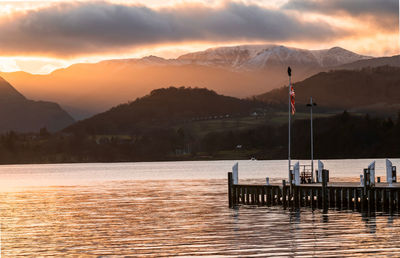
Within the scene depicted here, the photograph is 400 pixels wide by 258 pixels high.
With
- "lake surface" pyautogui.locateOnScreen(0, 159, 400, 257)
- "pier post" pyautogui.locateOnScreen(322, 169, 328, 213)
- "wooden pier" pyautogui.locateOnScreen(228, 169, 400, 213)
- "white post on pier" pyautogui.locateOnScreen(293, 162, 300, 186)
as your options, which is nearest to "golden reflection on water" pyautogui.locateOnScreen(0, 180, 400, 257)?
"lake surface" pyautogui.locateOnScreen(0, 159, 400, 257)

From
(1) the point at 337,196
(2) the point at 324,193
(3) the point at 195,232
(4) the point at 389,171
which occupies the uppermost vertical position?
(4) the point at 389,171

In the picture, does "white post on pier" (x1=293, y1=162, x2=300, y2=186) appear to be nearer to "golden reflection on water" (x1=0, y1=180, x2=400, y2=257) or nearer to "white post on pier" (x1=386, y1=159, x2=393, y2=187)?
"golden reflection on water" (x1=0, y1=180, x2=400, y2=257)

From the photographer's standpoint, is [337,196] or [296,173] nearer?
[337,196]

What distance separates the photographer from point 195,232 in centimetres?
5266

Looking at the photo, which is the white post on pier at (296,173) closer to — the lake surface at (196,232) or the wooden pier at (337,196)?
the wooden pier at (337,196)

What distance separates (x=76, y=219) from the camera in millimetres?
66375

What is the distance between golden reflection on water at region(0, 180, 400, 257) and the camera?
143 ft

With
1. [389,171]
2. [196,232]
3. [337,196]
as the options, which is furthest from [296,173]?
[196,232]

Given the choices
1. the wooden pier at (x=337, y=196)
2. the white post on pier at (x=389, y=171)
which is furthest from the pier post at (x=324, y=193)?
the white post on pier at (x=389, y=171)

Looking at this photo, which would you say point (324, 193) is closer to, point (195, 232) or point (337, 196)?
point (337, 196)

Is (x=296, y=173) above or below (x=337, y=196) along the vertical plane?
above

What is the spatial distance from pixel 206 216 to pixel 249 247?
21.6 metres

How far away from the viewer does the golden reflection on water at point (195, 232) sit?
143 feet

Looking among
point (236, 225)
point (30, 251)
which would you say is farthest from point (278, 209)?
point (30, 251)
